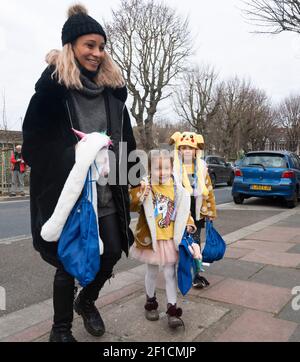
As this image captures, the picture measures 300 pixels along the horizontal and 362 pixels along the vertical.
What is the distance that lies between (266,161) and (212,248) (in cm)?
845

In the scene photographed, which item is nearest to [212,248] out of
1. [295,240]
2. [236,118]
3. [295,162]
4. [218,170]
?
[295,240]

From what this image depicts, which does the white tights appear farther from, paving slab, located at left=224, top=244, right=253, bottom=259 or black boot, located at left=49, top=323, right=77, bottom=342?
paving slab, located at left=224, top=244, right=253, bottom=259

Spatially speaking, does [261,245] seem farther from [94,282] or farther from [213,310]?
[94,282]

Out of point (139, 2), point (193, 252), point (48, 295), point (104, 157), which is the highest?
point (139, 2)

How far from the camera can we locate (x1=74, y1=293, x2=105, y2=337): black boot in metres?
2.91

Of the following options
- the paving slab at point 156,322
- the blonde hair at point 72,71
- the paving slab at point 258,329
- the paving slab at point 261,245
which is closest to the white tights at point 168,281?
the paving slab at point 156,322

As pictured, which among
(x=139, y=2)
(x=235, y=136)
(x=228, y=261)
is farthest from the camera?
(x=235, y=136)

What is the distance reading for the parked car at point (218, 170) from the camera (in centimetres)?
1995

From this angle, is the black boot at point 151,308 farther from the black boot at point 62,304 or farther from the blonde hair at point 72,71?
the blonde hair at point 72,71

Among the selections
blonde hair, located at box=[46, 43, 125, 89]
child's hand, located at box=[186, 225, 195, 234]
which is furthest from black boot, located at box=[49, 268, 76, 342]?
blonde hair, located at box=[46, 43, 125, 89]

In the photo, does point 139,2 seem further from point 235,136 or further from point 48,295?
point 48,295

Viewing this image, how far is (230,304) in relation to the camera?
364cm
